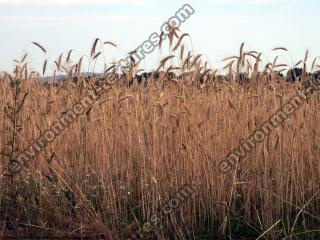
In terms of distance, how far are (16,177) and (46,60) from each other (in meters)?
0.92

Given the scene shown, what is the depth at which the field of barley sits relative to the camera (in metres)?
3.31

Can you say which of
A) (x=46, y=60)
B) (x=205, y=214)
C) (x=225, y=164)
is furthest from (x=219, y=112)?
(x=46, y=60)

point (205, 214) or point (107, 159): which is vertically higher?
point (107, 159)

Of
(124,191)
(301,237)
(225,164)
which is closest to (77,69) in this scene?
(124,191)

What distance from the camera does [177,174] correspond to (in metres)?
3.52

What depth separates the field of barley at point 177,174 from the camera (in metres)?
3.31

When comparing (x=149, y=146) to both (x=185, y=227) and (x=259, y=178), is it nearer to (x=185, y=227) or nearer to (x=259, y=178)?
(x=185, y=227)

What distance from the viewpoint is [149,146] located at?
3355mm

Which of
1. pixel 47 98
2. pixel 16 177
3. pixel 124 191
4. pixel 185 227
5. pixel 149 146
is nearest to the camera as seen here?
pixel 185 227

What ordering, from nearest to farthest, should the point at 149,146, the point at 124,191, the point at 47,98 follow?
the point at 149,146, the point at 124,191, the point at 47,98

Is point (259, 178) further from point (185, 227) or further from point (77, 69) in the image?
point (77, 69)

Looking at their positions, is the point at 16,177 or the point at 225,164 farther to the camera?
the point at 16,177

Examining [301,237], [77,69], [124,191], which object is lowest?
[301,237]

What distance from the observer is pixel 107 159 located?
363cm
